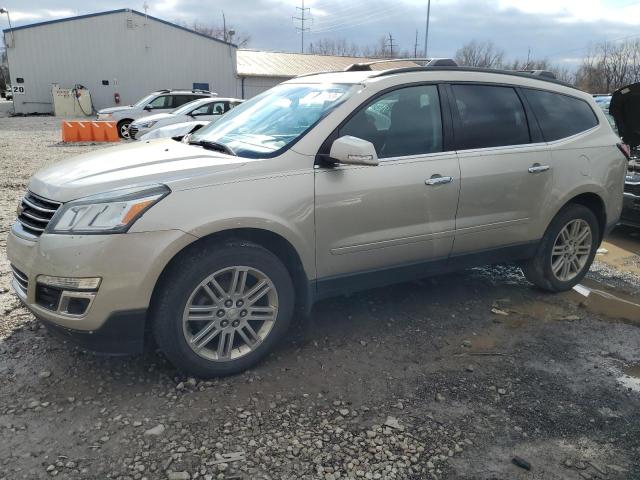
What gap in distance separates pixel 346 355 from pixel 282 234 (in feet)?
3.22

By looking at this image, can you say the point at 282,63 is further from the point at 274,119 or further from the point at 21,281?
the point at 21,281

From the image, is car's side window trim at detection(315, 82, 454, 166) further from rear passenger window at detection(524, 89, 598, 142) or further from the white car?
the white car

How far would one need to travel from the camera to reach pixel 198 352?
3082mm

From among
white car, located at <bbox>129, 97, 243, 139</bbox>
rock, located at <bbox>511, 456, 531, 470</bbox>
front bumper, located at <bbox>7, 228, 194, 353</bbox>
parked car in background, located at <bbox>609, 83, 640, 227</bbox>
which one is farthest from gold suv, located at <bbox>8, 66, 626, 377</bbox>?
white car, located at <bbox>129, 97, 243, 139</bbox>

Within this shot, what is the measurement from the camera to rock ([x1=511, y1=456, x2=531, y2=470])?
2.56 m

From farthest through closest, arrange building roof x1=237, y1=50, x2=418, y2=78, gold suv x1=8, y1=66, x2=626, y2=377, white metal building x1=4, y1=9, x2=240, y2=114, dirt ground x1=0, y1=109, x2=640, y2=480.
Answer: building roof x1=237, y1=50, x2=418, y2=78 → white metal building x1=4, y1=9, x2=240, y2=114 → gold suv x1=8, y1=66, x2=626, y2=377 → dirt ground x1=0, y1=109, x2=640, y2=480

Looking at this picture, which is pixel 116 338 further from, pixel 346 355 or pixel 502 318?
pixel 502 318

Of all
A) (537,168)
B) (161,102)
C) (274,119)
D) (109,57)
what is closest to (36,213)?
(274,119)

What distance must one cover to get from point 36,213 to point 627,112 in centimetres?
679

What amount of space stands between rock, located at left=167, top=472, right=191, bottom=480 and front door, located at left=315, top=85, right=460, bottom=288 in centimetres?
145

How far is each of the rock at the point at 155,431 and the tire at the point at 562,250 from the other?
337 centimetres

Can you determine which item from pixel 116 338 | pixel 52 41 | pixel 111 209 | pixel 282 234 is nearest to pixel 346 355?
pixel 282 234

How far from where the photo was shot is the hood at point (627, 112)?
6.54 m

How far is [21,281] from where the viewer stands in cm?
312
